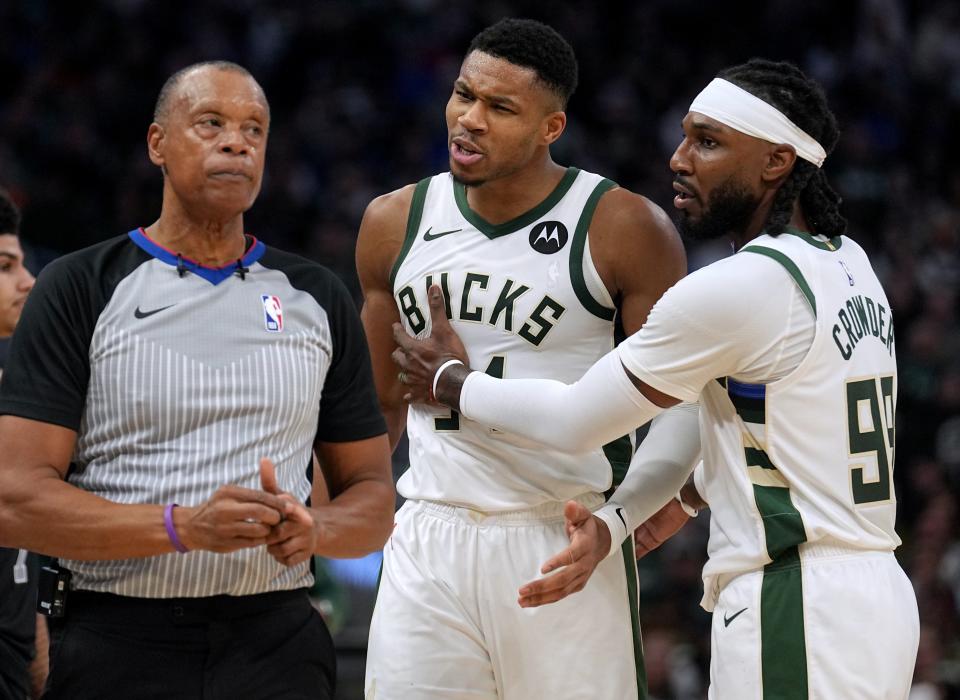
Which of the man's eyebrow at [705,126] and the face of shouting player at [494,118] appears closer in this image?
the man's eyebrow at [705,126]

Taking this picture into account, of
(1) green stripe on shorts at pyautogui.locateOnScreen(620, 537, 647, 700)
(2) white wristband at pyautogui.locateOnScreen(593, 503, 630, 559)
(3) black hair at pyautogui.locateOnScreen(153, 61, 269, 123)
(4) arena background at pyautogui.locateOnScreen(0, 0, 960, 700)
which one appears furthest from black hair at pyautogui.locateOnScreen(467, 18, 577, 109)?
(4) arena background at pyautogui.locateOnScreen(0, 0, 960, 700)

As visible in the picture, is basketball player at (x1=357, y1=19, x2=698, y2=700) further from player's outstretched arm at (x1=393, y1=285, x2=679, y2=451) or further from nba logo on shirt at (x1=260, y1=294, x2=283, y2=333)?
nba logo on shirt at (x1=260, y1=294, x2=283, y2=333)

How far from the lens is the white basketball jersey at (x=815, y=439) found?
3592 mm

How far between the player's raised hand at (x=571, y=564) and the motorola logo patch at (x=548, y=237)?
87 cm

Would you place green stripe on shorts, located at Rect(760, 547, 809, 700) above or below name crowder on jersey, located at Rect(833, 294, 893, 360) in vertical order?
below

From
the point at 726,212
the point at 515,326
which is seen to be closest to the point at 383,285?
the point at 515,326

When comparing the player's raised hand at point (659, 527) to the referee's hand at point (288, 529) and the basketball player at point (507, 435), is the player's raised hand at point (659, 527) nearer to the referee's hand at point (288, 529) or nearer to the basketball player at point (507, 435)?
the basketball player at point (507, 435)

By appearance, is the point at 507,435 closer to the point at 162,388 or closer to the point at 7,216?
the point at 162,388

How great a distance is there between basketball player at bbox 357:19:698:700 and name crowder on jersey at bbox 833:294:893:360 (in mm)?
678

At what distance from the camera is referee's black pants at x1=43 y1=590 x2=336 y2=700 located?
3158 millimetres

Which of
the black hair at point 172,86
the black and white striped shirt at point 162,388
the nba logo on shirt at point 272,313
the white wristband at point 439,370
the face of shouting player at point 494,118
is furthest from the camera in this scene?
the face of shouting player at point 494,118

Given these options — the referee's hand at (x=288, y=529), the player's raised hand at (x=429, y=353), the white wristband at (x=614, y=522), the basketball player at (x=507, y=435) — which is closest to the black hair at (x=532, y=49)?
the basketball player at (x=507, y=435)

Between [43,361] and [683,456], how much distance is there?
1.91 metres

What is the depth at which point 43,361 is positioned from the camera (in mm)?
3152
